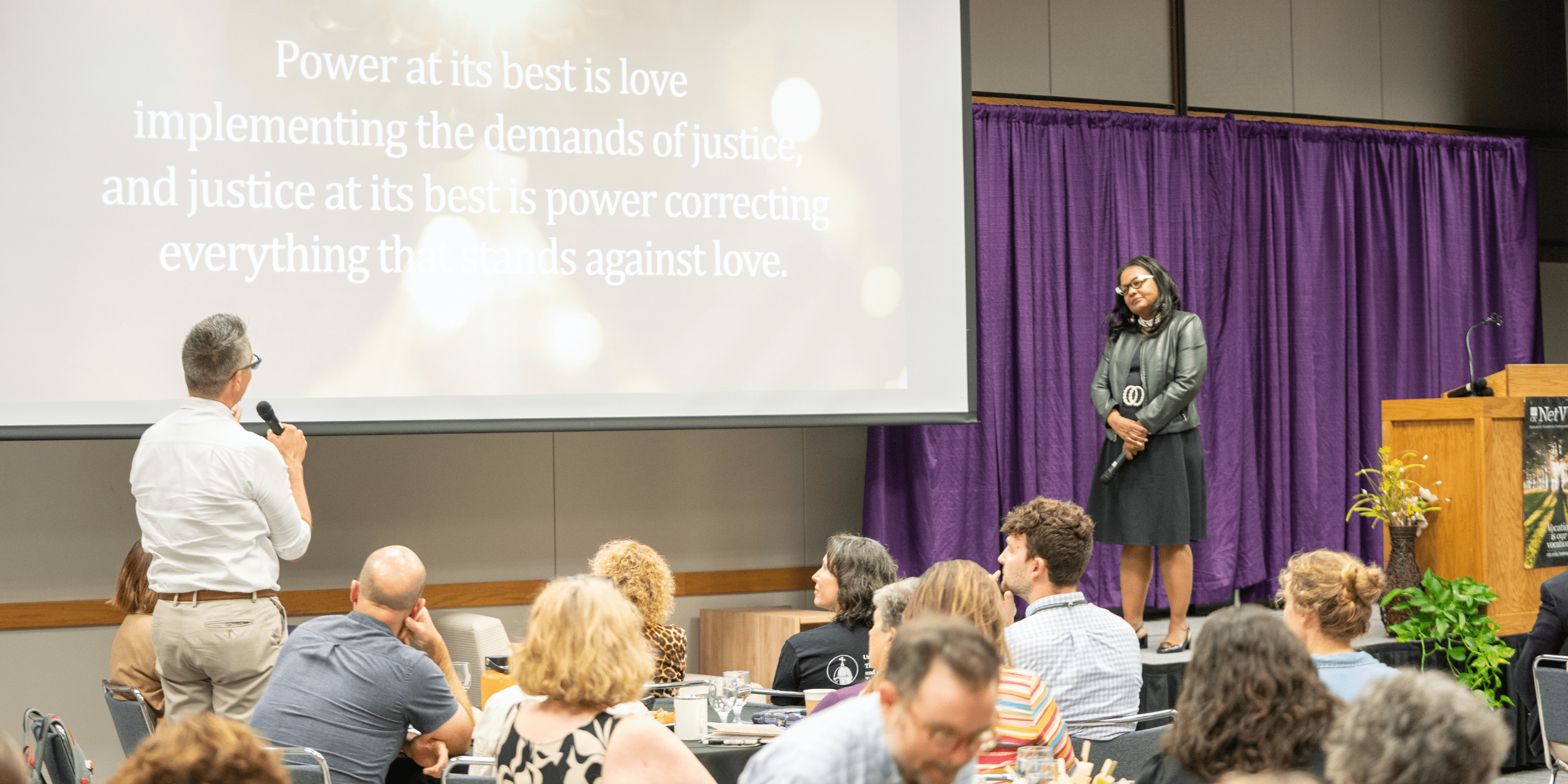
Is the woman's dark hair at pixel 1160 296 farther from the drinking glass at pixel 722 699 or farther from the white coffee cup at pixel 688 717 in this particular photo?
the white coffee cup at pixel 688 717

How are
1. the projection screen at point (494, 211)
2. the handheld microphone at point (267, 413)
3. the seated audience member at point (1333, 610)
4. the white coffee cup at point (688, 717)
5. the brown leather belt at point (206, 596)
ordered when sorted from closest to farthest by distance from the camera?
the seated audience member at point (1333, 610), the white coffee cup at point (688, 717), the brown leather belt at point (206, 596), the handheld microphone at point (267, 413), the projection screen at point (494, 211)

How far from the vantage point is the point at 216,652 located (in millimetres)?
3717

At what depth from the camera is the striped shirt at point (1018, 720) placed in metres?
2.68

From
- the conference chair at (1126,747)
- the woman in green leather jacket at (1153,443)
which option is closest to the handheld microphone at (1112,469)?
the woman in green leather jacket at (1153,443)

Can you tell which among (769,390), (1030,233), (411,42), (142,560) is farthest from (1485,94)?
(142,560)

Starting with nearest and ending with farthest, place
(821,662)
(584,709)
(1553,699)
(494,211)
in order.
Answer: (584,709), (821,662), (1553,699), (494,211)

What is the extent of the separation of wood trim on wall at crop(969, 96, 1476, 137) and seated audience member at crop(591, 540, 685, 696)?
3176 millimetres

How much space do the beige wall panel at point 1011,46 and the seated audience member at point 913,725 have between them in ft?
16.8

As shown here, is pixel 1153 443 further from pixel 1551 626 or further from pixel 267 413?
pixel 267 413

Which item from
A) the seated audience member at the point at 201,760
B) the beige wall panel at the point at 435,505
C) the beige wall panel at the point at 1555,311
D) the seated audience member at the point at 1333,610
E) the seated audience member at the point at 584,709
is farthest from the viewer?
the beige wall panel at the point at 1555,311

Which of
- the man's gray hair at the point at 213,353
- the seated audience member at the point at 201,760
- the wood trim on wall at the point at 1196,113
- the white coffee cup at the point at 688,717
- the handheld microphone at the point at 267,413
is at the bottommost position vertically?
the white coffee cup at the point at 688,717

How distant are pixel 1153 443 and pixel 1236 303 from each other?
5.44ft

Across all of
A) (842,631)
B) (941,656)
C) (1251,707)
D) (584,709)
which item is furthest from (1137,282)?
(941,656)

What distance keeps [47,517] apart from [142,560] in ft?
4.21
